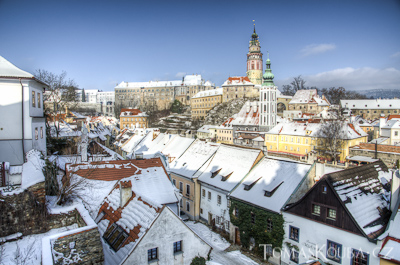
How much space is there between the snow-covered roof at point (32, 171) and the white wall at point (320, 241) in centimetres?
1416

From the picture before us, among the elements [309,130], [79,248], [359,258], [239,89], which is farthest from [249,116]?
[79,248]

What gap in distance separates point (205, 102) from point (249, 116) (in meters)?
39.1

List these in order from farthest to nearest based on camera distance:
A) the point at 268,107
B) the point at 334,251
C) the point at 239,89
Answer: the point at 239,89, the point at 268,107, the point at 334,251

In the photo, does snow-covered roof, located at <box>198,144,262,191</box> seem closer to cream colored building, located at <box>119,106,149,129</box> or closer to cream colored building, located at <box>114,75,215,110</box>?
cream colored building, located at <box>119,106,149,129</box>

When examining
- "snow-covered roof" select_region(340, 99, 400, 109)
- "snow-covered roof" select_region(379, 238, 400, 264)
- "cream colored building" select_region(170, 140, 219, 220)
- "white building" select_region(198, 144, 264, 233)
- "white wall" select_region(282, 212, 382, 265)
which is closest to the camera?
"snow-covered roof" select_region(379, 238, 400, 264)

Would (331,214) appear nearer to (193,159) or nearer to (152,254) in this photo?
(152,254)

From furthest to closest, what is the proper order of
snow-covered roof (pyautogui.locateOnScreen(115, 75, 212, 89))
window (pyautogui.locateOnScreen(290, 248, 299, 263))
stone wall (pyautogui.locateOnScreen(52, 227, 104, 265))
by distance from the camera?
snow-covered roof (pyautogui.locateOnScreen(115, 75, 212, 89))
window (pyautogui.locateOnScreen(290, 248, 299, 263))
stone wall (pyautogui.locateOnScreen(52, 227, 104, 265))

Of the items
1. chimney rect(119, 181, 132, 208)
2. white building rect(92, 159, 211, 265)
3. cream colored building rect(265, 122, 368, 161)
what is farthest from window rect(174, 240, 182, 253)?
cream colored building rect(265, 122, 368, 161)

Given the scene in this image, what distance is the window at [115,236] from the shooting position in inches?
426

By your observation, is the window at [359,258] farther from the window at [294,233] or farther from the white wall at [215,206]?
the white wall at [215,206]

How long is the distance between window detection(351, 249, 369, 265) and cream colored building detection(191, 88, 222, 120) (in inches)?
3804

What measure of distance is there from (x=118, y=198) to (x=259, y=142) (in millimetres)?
55044

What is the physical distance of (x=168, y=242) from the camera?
10695 mm

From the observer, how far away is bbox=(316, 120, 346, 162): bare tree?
160 feet
